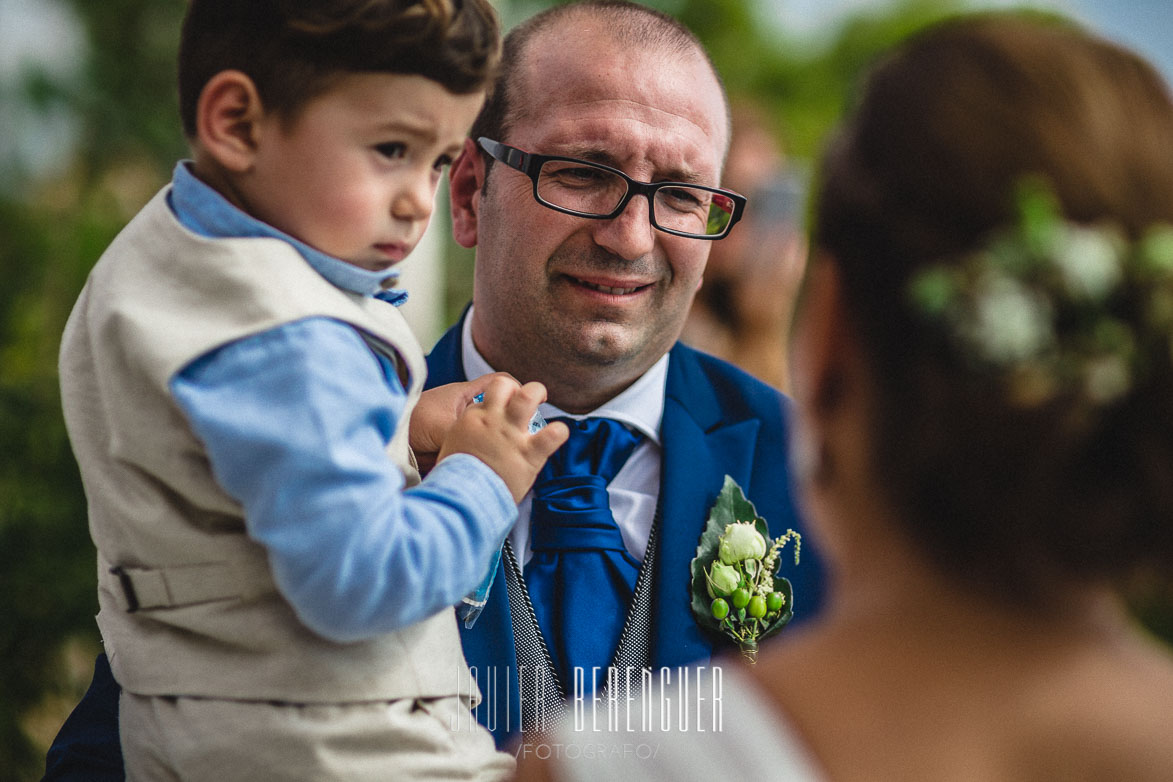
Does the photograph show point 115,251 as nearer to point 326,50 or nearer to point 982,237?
point 326,50

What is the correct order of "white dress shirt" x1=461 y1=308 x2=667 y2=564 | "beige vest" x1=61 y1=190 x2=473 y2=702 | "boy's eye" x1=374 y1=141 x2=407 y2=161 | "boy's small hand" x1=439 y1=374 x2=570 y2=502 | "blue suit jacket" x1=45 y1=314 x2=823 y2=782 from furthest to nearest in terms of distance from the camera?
"white dress shirt" x1=461 y1=308 x2=667 y2=564, "blue suit jacket" x1=45 y1=314 x2=823 y2=782, "boy's small hand" x1=439 y1=374 x2=570 y2=502, "boy's eye" x1=374 y1=141 x2=407 y2=161, "beige vest" x1=61 y1=190 x2=473 y2=702

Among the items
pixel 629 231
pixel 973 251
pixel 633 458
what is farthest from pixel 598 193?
pixel 973 251

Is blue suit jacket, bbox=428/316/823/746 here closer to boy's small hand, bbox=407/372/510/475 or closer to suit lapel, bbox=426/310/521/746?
suit lapel, bbox=426/310/521/746

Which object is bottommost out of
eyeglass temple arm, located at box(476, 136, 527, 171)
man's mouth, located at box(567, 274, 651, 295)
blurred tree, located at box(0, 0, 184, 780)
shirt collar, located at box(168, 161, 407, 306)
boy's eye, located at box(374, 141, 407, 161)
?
blurred tree, located at box(0, 0, 184, 780)

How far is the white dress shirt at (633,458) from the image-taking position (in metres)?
2.61

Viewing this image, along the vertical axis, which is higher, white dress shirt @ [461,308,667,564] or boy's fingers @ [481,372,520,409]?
boy's fingers @ [481,372,520,409]

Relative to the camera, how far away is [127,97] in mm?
6773

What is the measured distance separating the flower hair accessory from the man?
1.38m

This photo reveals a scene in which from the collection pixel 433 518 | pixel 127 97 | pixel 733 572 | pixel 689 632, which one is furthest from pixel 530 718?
pixel 127 97

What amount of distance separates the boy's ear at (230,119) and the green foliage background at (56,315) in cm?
203

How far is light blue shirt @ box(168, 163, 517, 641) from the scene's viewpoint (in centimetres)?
151

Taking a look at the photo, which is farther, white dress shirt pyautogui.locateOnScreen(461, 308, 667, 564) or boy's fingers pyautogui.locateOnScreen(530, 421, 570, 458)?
white dress shirt pyautogui.locateOnScreen(461, 308, 667, 564)

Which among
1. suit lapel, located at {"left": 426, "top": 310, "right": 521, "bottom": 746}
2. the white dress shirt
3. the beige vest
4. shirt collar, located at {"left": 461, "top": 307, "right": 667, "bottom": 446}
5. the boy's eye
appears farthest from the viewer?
shirt collar, located at {"left": 461, "top": 307, "right": 667, "bottom": 446}

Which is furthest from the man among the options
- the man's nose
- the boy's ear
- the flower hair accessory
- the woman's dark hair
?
the flower hair accessory
